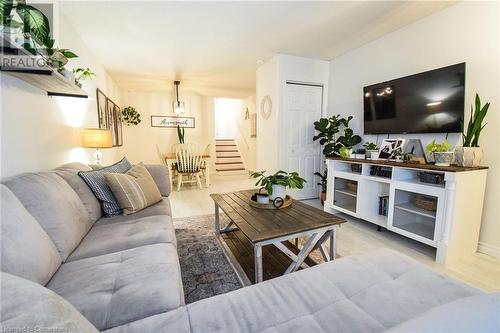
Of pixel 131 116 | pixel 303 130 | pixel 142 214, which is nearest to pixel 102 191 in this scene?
pixel 142 214

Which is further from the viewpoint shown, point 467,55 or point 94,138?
point 94,138

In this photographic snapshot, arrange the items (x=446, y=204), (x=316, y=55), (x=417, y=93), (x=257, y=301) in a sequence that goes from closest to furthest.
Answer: (x=257, y=301)
(x=446, y=204)
(x=417, y=93)
(x=316, y=55)

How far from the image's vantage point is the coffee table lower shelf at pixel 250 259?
167 cm

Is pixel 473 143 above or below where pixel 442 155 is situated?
Answer: above

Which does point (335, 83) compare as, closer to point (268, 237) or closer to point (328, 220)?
point (328, 220)

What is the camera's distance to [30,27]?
126 centimetres

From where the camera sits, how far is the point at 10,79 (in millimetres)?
1429

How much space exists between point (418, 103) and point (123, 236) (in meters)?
3.02

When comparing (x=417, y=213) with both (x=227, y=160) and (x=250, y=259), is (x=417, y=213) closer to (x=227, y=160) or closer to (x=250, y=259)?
(x=250, y=259)

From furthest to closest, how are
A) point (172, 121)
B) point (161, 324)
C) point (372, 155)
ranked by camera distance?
point (172, 121) → point (372, 155) → point (161, 324)

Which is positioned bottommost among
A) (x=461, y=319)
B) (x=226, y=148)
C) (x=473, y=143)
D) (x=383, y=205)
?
(x=383, y=205)

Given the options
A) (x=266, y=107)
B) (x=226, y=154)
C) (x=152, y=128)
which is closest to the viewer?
(x=266, y=107)

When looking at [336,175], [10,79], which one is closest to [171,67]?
[10,79]

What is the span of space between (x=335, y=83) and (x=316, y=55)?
56cm
